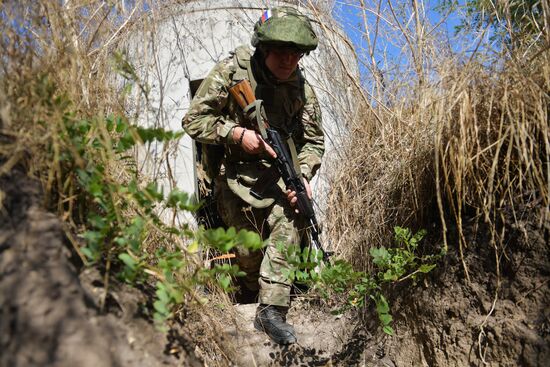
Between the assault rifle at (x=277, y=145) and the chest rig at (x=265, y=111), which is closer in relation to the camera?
the assault rifle at (x=277, y=145)

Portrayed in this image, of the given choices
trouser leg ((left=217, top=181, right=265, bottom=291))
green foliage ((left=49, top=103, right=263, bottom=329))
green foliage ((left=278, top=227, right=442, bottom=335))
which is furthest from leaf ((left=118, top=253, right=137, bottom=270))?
trouser leg ((left=217, top=181, right=265, bottom=291))

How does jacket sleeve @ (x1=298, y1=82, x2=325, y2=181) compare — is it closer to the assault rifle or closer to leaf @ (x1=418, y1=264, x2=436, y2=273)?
the assault rifle

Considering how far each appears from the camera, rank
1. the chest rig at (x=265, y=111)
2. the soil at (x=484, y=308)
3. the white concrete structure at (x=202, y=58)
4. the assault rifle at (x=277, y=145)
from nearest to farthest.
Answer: the soil at (x=484, y=308)
the assault rifle at (x=277, y=145)
the chest rig at (x=265, y=111)
the white concrete structure at (x=202, y=58)

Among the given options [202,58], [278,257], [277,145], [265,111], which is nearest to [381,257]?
[278,257]

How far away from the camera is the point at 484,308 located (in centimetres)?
240

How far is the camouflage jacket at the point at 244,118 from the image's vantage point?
3.00 m

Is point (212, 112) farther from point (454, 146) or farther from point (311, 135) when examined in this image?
point (454, 146)

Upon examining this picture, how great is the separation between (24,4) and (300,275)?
5.00ft

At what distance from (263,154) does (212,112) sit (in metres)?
0.39

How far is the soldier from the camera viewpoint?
9.32ft

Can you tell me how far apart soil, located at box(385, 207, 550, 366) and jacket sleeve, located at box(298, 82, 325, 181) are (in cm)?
100

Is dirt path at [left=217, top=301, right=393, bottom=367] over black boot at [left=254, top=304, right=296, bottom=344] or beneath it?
beneath

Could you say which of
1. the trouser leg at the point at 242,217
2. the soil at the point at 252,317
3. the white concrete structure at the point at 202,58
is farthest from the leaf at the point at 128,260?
the white concrete structure at the point at 202,58

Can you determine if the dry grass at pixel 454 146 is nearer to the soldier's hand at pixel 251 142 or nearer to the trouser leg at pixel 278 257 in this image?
the trouser leg at pixel 278 257
